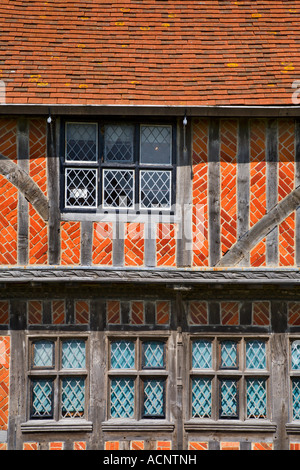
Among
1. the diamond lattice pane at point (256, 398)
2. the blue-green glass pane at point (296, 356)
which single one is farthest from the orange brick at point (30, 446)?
the blue-green glass pane at point (296, 356)

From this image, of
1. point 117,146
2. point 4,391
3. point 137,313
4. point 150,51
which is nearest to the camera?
point 4,391

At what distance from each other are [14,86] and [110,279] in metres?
2.72

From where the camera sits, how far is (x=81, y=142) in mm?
7059

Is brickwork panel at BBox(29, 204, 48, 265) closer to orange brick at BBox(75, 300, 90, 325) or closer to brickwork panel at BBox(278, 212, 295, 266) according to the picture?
orange brick at BBox(75, 300, 90, 325)

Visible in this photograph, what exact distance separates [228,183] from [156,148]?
103 centimetres

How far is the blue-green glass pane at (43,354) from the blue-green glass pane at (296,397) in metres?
3.12

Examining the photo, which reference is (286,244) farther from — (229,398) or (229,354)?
(229,398)

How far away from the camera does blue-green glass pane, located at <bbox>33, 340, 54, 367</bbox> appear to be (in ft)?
23.1

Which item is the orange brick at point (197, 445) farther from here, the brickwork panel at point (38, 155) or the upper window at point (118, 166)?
the brickwork panel at point (38, 155)

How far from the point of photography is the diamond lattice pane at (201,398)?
6996 millimetres

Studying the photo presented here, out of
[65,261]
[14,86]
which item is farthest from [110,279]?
[14,86]

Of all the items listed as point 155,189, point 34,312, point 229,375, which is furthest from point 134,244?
point 229,375

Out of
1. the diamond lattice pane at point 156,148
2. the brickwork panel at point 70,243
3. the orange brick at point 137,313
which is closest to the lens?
the brickwork panel at point 70,243

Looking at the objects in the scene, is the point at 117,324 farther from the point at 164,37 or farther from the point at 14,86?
the point at 164,37
